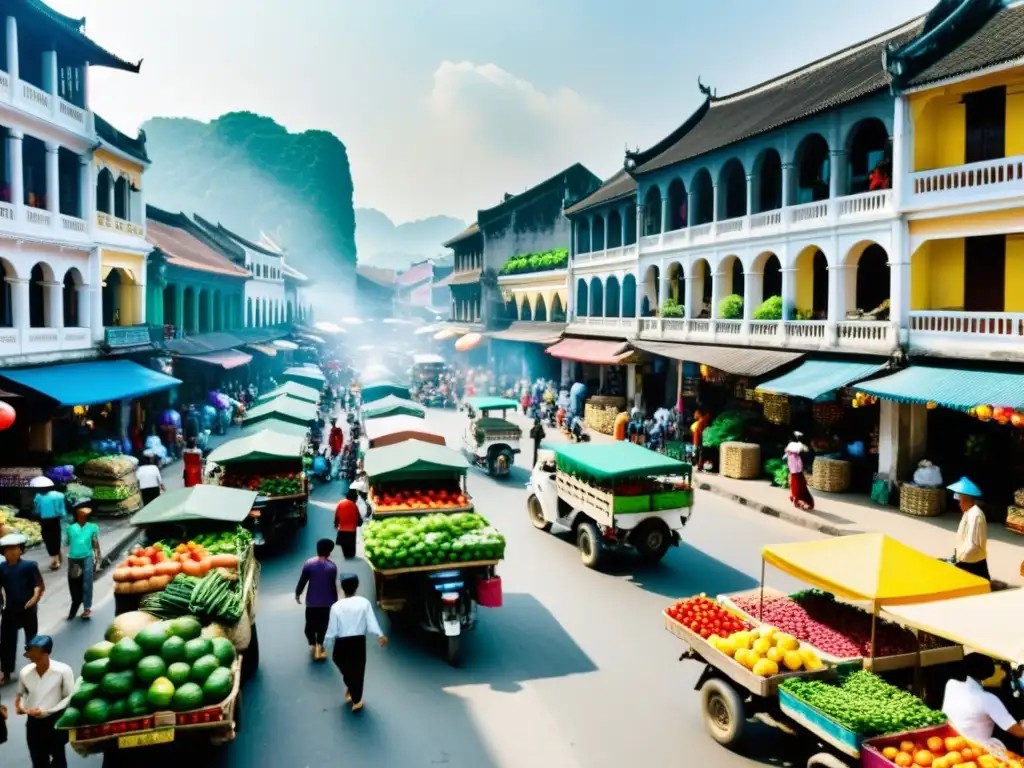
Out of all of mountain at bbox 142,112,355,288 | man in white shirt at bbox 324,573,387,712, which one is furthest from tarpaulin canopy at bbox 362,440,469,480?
mountain at bbox 142,112,355,288

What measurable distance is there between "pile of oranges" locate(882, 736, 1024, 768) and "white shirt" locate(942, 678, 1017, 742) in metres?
0.10

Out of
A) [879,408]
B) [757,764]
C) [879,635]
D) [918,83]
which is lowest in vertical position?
[757,764]

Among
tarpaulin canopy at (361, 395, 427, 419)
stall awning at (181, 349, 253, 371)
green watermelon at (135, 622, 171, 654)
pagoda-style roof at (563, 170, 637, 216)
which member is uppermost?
pagoda-style roof at (563, 170, 637, 216)

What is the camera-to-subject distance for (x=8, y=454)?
17.8m

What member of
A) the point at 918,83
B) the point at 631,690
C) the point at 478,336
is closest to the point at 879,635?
the point at 631,690

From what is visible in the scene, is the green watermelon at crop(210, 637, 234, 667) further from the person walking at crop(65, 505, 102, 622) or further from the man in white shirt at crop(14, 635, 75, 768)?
the person walking at crop(65, 505, 102, 622)

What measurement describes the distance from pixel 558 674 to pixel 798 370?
12.7 meters

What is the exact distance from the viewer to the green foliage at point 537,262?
128 feet

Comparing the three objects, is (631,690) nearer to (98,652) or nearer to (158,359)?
(98,652)

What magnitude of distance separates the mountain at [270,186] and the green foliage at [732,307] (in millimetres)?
83561

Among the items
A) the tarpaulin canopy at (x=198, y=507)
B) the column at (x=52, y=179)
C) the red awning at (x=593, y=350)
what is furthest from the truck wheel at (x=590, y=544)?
the column at (x=52, y=179)

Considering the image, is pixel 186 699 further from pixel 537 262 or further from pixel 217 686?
pixel 537 262

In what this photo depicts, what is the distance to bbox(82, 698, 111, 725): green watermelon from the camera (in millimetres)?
5984

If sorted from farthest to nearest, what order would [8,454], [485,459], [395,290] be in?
[395,290]
[485,459]
[8,454]
